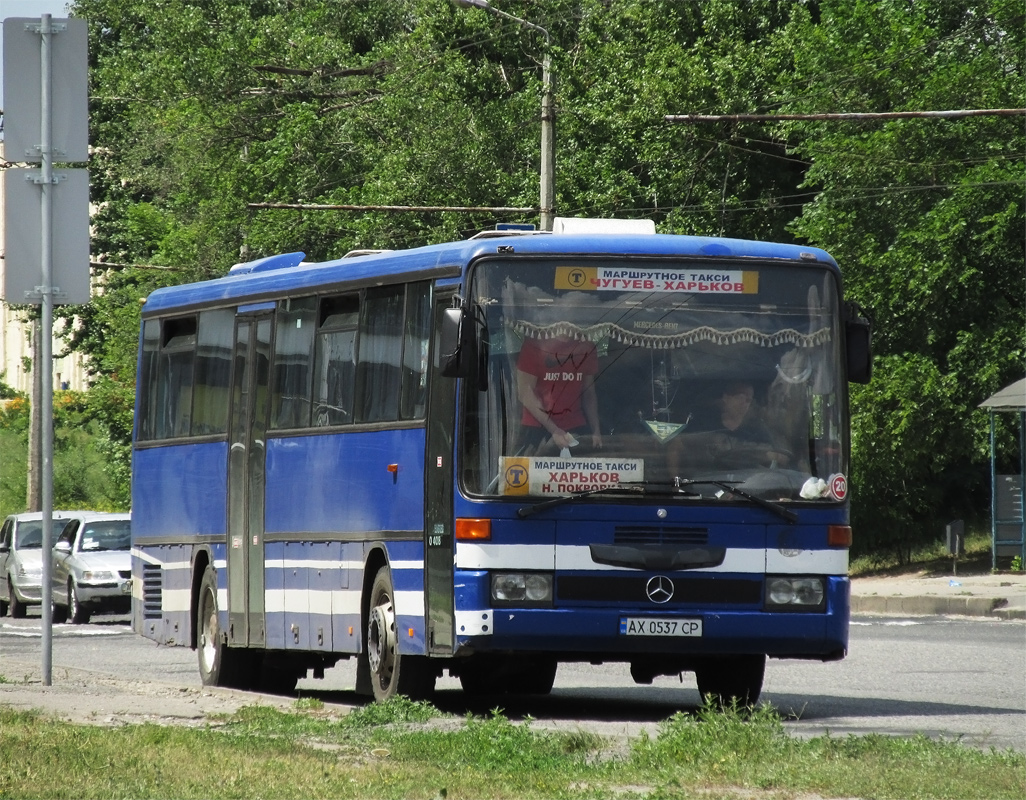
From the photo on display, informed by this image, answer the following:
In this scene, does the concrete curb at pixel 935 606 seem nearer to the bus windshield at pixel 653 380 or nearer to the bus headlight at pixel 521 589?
the bus windshield at pixel 653 380

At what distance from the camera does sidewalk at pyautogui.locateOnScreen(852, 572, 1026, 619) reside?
2520 cm

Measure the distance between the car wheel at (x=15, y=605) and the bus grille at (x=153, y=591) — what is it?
46.9 ft

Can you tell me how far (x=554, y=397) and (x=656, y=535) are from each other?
3.46 feet

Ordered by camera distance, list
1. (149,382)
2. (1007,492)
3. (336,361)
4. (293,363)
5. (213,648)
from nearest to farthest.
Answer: (336,361)
(293,363)
(213,648)
(149,382)
(1007,492)

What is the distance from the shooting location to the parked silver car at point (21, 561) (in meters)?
30.5

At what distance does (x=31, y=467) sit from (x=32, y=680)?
1338 inches

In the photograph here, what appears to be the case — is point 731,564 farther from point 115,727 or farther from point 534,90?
point 534,90

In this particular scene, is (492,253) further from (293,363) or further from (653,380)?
(293,363)

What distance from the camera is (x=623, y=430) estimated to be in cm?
1169

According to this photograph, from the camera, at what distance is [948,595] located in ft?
85.9

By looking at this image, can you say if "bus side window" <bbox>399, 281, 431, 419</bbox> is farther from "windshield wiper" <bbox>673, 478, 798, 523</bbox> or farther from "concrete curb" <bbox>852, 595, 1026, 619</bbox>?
"concrete curb" <bbox>852, 595, 1026, 619</bbox>

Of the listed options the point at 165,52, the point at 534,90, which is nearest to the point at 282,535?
the point at 534,90

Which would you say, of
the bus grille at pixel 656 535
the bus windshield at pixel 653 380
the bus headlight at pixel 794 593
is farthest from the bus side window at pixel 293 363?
the bus headlight at pixel 794 593

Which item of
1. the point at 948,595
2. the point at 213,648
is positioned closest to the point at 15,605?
the point at 948,595
